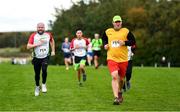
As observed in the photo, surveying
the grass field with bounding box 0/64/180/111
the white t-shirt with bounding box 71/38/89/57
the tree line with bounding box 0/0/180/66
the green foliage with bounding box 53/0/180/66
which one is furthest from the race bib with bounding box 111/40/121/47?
the green foliage with bounding box 53/0/180/66

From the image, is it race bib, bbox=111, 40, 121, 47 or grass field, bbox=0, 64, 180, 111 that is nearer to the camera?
grass field, bbox=0, 64, 180, 111

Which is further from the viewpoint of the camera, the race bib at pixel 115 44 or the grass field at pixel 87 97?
the race bib at pixel 115 44

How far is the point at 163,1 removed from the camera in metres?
79.2

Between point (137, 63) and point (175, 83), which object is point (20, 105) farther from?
point (137, 63)

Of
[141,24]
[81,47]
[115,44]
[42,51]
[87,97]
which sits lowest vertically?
[87,97]

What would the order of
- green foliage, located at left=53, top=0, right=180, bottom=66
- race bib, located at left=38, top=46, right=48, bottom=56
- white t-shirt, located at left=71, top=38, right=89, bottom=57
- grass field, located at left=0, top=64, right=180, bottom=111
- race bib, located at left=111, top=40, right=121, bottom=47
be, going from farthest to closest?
green foliage, located at left=53, top=0, right=180, bottom=66 → white t-shirt, located at left=71, top=38, right=89, bottom=57 → race bib, located at left=38, top=46, right=48, bottom=56 → race bib, located at left=111, top=40, right=121, bottom=47 → grass field, located at left=0, top=64, right=180, bottom=111

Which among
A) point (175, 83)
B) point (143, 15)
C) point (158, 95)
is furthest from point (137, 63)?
point (158, 95)

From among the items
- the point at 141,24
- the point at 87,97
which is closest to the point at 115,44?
the point at 87,97

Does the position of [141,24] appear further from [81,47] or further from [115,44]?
[115,44]

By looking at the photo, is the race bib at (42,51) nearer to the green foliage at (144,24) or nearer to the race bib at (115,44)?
the race bib at (115,44)

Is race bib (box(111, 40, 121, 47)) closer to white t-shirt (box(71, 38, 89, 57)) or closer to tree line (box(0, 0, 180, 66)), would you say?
white t-shirt (box(71, 38, 89, 57))

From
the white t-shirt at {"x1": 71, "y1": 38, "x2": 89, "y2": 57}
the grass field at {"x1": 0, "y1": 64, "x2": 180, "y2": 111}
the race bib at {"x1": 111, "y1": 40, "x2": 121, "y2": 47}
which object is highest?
the race bib at {"x1": 111, "y1": 40, "x2": 121, "y2": 47}

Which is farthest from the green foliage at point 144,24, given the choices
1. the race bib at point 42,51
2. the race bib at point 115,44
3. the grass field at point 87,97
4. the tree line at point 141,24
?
the race bib at point 115,44

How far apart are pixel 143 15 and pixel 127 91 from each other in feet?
208
